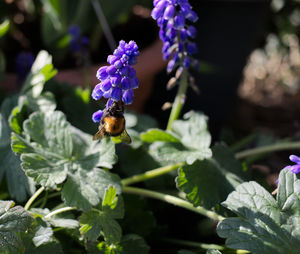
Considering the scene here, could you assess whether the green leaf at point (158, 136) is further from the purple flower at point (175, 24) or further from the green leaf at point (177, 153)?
the purple flower at point (175, 24)

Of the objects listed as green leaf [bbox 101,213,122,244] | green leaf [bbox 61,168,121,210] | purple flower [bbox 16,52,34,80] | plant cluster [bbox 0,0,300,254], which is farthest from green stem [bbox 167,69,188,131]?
purple flower [bbox 16,52,34,80]

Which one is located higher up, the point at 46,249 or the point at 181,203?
the point at 46,249

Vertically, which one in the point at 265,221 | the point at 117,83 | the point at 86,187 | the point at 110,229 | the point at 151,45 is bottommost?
the point at 265,221

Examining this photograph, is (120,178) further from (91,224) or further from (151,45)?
(151,45)

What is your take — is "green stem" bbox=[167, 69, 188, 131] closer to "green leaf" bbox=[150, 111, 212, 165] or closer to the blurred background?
"green leaf" bbox=[150, 111, 212, 165]

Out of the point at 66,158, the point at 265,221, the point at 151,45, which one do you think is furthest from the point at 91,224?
the point at 151,45

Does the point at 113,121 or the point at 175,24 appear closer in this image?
the point at 113,121

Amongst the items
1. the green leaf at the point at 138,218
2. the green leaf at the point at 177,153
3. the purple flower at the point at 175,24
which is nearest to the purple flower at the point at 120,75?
the purple flower at the point at 175,24
